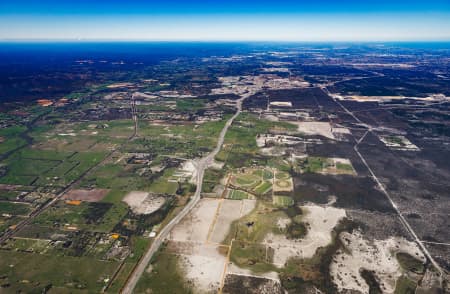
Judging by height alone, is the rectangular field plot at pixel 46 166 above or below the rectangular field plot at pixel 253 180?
Result: above

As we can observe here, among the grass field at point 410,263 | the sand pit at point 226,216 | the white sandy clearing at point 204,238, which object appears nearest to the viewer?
the white sandy clearing at point 204,238

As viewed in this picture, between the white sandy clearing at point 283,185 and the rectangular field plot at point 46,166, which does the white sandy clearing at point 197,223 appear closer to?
the white sandy clearing at point 283,185

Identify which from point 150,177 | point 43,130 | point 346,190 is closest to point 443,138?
point 346,190

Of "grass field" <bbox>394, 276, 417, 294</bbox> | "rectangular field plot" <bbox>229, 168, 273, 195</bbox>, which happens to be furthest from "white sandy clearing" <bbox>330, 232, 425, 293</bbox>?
"rectangular field plot" <bbox>229, 168, 273, 195</bbox>

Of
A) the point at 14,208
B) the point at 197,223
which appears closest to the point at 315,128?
the point at 197,223

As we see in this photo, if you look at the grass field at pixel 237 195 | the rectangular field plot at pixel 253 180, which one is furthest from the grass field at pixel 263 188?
the grass field at pixel 237 195

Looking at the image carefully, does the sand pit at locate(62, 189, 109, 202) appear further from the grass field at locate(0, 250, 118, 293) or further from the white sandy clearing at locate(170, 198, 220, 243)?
the white sandy clearing at locate(170, 198, 220, 243)

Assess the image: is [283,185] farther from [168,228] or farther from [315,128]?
[315,128]

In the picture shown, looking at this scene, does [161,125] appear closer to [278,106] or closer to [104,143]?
[104,143]

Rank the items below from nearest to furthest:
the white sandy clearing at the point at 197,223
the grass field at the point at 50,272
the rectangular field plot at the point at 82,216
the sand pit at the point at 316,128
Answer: the grass field at the point at 50,272 → the white sandy clearing at the point at 197,223 → the rectangular field plot at the point at 82,216 → the sand pit at the point at 316,128
